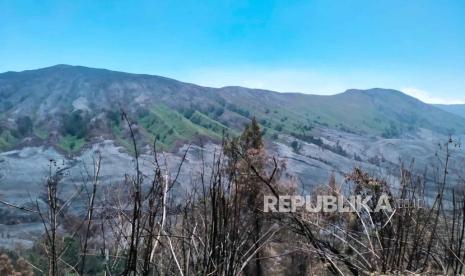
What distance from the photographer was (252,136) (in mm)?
31125

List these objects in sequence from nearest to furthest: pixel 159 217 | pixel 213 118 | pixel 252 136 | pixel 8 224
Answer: pixel 159 217 < pixel 252 136 < pixel 8 224 < pixel 213 118

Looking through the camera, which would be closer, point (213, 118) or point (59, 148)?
point (59, 148)

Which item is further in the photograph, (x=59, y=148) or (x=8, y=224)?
(x=59, y=148)

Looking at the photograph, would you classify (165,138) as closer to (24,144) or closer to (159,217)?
(24,144)

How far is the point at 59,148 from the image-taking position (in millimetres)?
137875

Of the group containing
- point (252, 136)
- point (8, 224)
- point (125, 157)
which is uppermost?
point (252, 136)

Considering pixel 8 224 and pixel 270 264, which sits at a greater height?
pixel 270 264

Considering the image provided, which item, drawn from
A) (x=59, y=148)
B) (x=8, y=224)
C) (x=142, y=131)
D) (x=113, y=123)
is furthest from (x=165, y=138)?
(x=8, y=224)

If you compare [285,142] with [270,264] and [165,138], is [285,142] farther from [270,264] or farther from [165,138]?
[270,264]

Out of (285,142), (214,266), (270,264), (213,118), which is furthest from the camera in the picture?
(213,118)

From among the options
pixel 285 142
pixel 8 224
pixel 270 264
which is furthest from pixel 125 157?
pixel 270 264

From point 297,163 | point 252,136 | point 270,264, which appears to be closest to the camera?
point 252,136

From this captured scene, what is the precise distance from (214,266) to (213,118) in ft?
645

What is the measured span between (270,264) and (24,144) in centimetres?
12386
